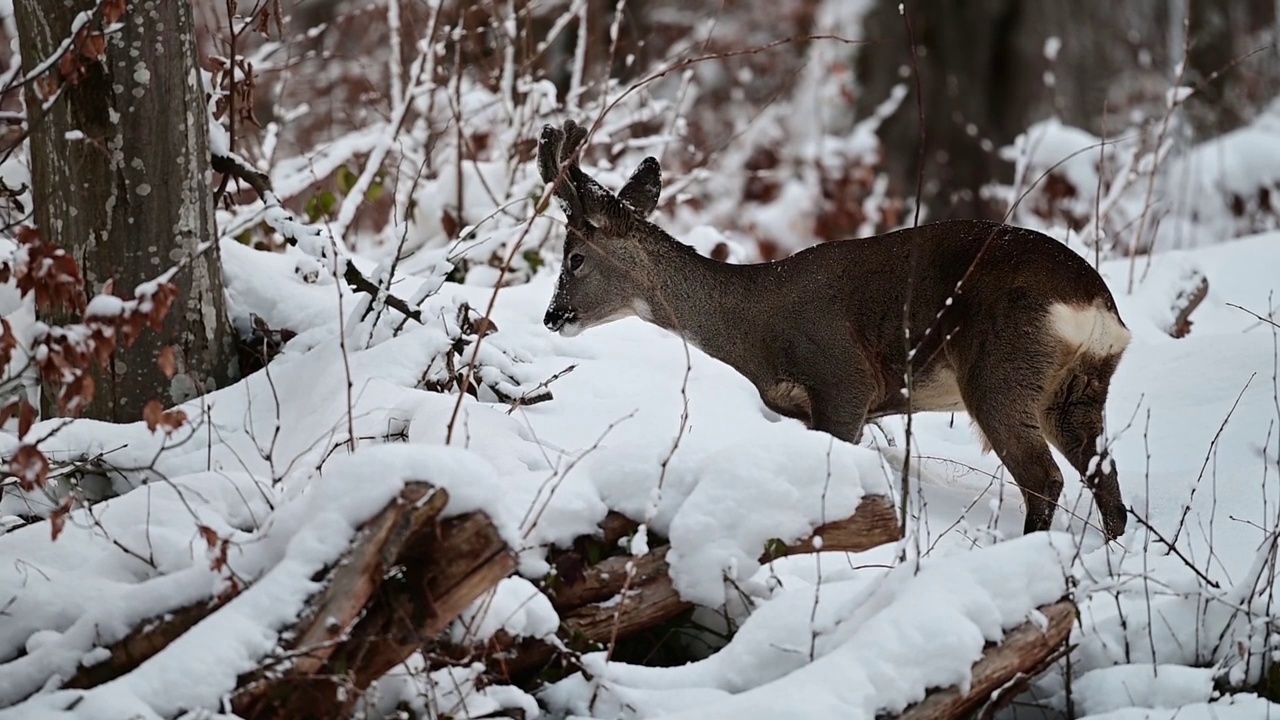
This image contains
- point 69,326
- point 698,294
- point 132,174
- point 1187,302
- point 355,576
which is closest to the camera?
point 355,576

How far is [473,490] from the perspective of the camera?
126 inches

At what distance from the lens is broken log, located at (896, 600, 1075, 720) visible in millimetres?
3342

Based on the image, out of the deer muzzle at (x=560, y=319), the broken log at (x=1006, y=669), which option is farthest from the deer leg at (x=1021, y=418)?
the deer muzzle at (x=560, y=319)

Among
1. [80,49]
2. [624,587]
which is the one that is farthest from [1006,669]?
[80,49]

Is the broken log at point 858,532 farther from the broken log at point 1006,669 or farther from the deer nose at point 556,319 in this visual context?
the deer nose at point 556,319

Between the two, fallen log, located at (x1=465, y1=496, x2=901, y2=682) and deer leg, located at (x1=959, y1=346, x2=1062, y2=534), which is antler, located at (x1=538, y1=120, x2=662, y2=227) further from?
fallen log, located at (x1=465, y1=496, x2=901, y2=682)

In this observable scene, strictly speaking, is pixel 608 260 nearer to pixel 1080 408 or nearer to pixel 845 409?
pixel 845 409

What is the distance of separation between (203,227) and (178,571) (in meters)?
1.68

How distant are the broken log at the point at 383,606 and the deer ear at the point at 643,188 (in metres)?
2.54

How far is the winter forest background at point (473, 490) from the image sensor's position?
321 cm

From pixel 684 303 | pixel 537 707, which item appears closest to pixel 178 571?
pixel 537 707

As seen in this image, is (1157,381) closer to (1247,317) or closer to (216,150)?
(1247,317)

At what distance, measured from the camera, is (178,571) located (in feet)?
11.3

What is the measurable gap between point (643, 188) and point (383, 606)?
8.75 ft
